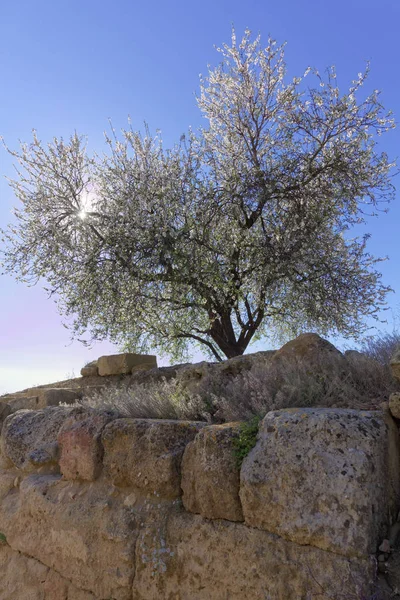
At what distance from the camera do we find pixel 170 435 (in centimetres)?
330

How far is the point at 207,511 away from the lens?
9.50 ft

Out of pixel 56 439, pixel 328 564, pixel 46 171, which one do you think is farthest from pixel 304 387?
pixel 46 171

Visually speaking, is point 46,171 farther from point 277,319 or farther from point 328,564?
point 328,564

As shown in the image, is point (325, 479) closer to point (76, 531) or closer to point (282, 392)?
point (282, 392)

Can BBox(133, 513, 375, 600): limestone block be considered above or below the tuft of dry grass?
below

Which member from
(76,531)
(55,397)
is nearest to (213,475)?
(76,531)

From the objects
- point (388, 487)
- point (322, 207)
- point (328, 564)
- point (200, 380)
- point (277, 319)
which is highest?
point (322, 207)

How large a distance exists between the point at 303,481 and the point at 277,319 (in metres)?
10.3

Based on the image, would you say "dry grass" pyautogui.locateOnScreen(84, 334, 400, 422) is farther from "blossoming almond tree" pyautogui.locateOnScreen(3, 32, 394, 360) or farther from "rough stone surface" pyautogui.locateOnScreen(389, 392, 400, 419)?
"blossoming almond tree" pyautogui.locateOnScreen(3, 32, 394, 360)

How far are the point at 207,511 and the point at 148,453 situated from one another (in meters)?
0.62

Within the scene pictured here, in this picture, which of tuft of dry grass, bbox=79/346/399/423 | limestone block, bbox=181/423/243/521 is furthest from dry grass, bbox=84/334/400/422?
limestone block, bbox=181/423/243/521

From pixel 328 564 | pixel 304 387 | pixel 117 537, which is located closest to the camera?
pixel 328 564

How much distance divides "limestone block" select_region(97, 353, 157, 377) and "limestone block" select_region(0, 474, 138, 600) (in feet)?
13.1

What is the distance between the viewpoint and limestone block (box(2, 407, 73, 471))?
417cm
